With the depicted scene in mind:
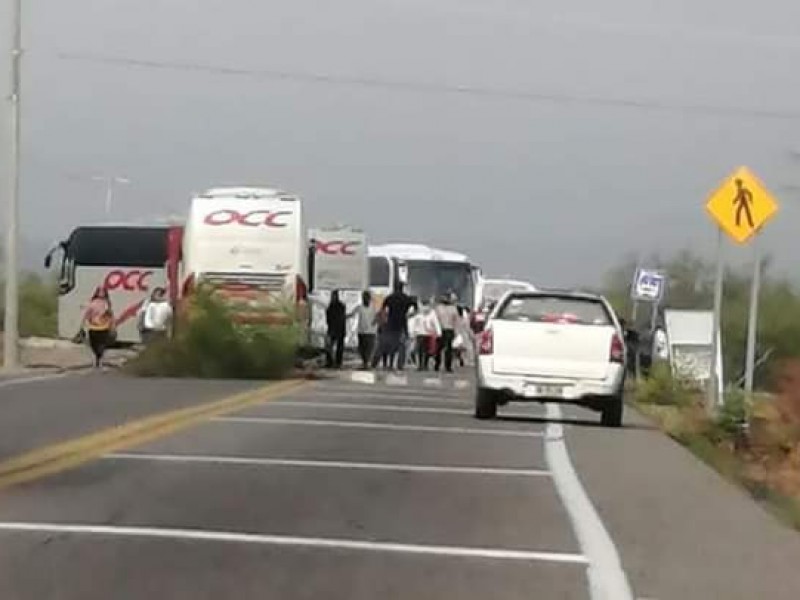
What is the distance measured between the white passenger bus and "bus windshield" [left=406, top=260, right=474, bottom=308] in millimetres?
19822

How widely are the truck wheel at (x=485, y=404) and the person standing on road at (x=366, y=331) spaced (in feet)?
64.8

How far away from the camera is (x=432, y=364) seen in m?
50.6

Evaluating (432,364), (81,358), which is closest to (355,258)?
(432,364)

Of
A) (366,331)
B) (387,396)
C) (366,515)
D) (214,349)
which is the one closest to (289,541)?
(366,515)

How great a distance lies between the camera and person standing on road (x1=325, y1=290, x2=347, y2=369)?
4644 cm

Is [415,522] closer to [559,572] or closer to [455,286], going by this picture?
[559,572]

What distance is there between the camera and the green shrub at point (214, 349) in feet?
126

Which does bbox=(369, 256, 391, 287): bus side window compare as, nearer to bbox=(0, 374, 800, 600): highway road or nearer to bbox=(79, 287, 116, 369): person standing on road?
bbox=(79, 287, 116, 369): person standing on road

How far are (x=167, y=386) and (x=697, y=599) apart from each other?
74.0 ft

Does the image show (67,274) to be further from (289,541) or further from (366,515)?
(289,541)

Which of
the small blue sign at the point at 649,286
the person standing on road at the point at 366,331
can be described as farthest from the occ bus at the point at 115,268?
the small blue sign at the point at 649,286

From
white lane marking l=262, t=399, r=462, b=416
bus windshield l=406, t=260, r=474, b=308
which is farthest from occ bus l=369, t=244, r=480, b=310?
white lane marking l=262, t=399, r=462, b=416

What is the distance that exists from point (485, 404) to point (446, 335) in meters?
21.1

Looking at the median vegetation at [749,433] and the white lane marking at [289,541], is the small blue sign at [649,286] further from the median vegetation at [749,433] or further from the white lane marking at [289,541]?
the white lane marking at [289,541]
